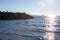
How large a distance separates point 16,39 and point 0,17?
315ft

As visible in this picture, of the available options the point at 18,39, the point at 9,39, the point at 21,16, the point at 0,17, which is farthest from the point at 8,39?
the point at 21,16

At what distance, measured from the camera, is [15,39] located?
73.0ft

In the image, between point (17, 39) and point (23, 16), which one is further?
point (23, 16)

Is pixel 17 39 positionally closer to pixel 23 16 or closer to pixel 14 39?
pixel 14 39

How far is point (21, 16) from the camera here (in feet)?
497

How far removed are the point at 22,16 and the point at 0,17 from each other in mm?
41126

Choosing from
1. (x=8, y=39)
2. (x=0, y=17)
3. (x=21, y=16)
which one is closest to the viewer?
(x=8, y=39)

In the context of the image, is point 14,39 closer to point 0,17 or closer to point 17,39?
point 17,39

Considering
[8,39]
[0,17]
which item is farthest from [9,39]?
[0,17]

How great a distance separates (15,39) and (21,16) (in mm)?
129655

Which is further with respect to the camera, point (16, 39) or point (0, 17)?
point (0, 17)

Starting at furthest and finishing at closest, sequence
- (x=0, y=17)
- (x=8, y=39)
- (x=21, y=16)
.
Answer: (x=21, y=16)
(x=0, y=17)
(x=8, y=39)

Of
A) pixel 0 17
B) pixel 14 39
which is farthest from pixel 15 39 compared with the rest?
pixel 0 17

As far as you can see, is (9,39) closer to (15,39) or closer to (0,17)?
(15,39)
